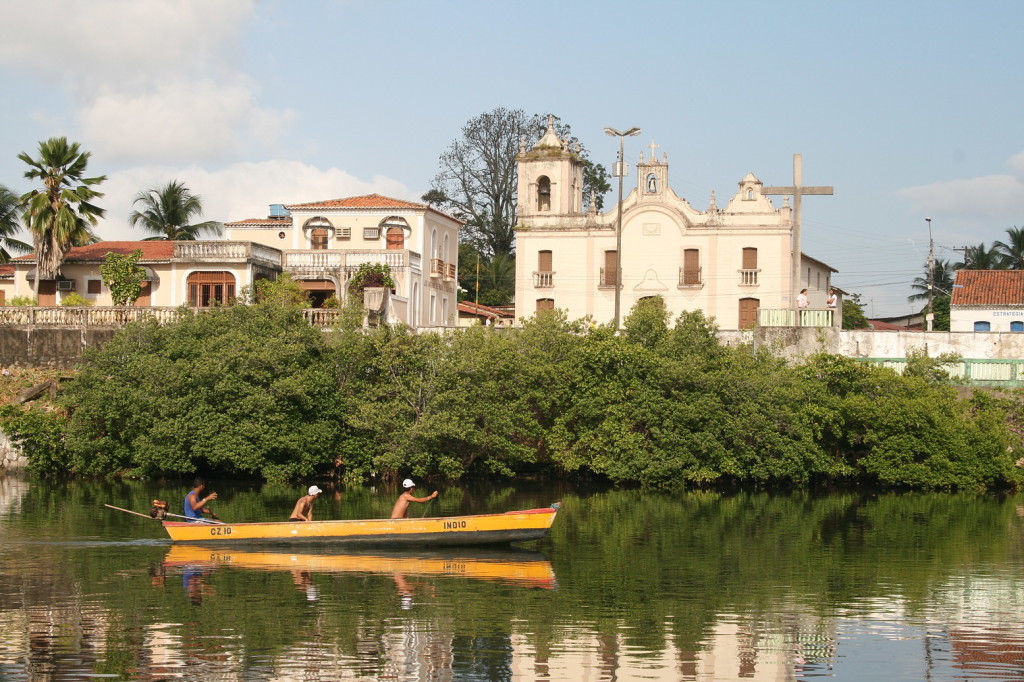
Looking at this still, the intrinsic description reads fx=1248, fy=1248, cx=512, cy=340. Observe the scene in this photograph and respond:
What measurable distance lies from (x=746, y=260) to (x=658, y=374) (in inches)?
584

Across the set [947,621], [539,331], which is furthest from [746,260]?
[947,621]

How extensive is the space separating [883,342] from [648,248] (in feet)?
43.9

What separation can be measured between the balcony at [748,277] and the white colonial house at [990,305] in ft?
42.1

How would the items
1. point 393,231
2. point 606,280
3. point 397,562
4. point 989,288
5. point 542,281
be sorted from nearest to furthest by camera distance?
point 397,562 → point 606,280 → point 542,281 → point 393,231 → point 989,288

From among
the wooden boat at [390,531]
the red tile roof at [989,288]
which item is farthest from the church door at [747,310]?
the wooden boat at [390,531]

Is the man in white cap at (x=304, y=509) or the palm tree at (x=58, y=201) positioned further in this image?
the palm tree at (x=58, y=201)

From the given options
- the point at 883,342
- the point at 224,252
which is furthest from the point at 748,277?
the point at 224,252

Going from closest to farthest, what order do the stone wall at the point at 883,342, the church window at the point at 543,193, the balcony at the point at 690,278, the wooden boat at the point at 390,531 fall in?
the wooden boat at the point at 390,531, the stone wall at the point at 883,342, the balcony at the point at 690,278, the church window at the point at 543,193

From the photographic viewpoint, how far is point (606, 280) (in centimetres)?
5519

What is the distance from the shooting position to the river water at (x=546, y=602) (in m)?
16.9

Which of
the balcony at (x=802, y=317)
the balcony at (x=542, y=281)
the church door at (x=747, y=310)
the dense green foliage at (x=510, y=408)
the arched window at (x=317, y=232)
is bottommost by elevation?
the dense green foliage at (x=510, y=408)

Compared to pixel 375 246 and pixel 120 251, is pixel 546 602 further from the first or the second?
pixel 120 251

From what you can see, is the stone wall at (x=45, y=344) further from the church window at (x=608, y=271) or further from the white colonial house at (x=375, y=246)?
the church window at (x=608, y=271)

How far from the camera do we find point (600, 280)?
2173 inches
